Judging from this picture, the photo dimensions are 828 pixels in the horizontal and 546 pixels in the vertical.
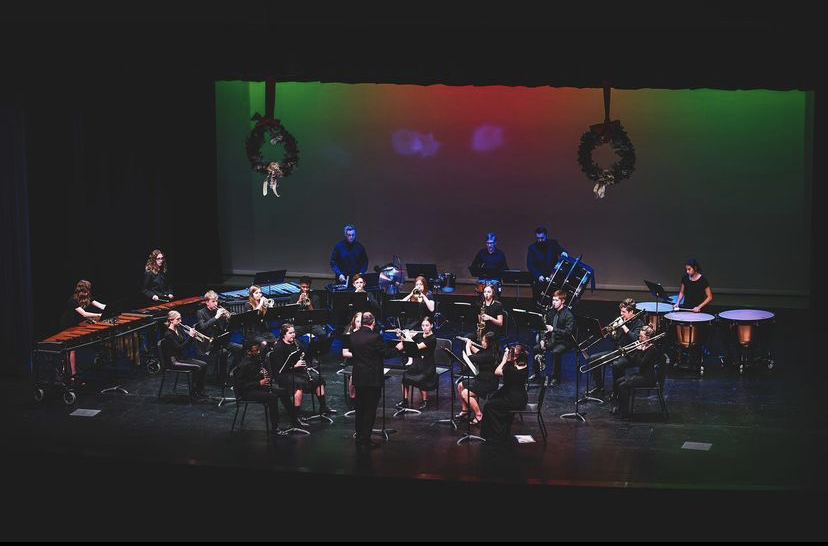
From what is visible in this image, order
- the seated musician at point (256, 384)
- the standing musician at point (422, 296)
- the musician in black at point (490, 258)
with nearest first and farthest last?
the seated musician at point (256, 384)
the standing musician at point (422, 296)
the musician in black at point (490, 258)

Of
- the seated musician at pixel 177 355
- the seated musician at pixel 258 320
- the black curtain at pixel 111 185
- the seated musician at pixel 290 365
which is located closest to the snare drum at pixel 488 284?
the seated musician at pixel 258 320

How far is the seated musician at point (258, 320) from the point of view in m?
12.7

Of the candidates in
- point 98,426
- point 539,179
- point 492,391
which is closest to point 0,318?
point 98,426

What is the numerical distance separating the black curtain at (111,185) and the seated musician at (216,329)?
89.6 inches

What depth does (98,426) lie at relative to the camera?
453 inches

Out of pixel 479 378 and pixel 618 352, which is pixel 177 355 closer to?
pixel 479 378

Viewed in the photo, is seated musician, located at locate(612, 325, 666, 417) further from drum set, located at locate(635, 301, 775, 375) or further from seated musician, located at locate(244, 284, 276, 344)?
seated musician, located at locate(244, 284, 276, 344)

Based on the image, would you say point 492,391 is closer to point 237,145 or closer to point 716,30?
point 716,30

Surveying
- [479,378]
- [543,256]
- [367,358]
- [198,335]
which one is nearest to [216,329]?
[198,335]

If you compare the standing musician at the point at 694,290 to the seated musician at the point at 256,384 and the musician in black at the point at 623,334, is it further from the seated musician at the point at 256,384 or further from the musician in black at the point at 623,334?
the seated musician at the point at 256,384

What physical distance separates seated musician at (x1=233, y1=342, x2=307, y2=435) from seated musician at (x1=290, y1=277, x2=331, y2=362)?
1397 mm

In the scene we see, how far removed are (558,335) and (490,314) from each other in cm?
91

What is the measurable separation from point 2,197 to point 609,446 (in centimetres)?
806

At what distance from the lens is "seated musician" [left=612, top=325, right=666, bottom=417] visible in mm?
11656
